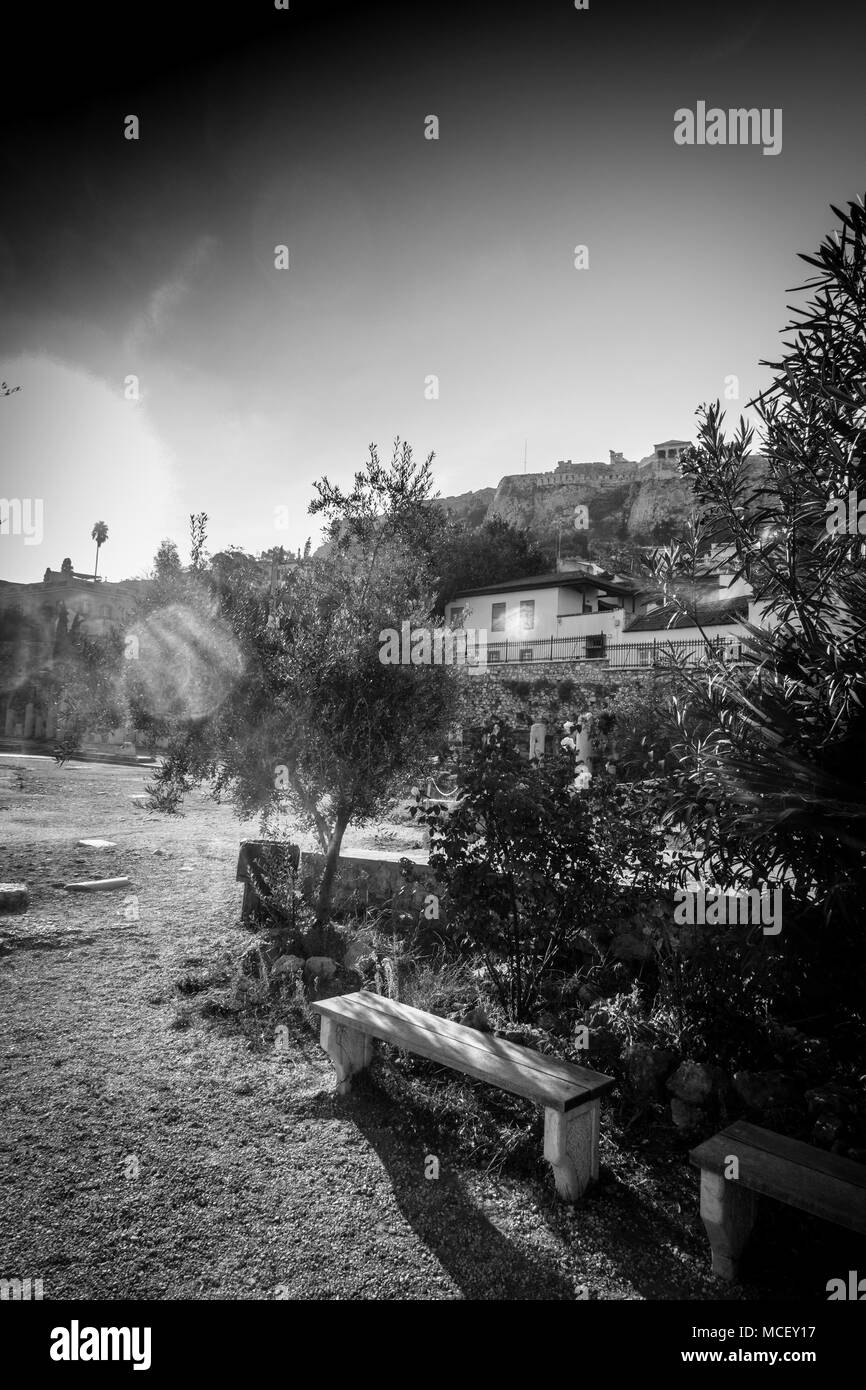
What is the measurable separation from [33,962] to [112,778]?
1634cm

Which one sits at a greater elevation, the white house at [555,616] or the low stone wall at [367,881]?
the white house at [555,616]

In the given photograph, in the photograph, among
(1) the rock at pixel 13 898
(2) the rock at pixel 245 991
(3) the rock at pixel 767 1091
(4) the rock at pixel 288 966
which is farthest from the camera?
(1) the rock at pixel 13 898

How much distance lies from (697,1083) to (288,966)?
350 centimetres

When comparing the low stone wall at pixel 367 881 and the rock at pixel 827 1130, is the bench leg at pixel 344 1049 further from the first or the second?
the low stone wall at pixel 367 881

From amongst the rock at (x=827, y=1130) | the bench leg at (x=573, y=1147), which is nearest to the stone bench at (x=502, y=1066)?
the bench leg at (x=573, y=1147)

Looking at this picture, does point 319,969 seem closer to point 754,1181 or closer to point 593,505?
point 754,1181

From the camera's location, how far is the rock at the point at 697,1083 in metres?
4.16

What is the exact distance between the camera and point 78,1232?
310 cm

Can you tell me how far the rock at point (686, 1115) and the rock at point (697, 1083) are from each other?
6 cm

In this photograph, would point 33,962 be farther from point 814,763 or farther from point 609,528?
point 609,528

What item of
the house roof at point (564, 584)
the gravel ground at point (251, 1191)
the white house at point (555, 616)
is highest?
the house roof at point (564, 584)

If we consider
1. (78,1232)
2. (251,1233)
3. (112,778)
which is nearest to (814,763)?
(251,1233)

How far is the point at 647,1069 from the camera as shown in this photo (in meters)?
4.38

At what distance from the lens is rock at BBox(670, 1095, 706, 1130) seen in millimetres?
4059
